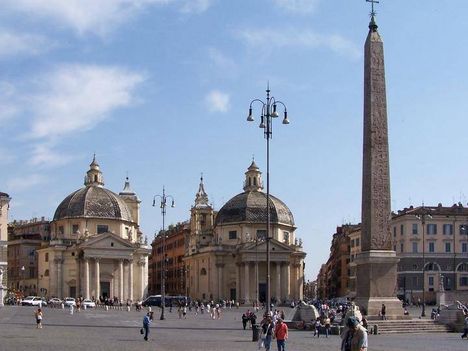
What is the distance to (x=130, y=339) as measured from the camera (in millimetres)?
30484

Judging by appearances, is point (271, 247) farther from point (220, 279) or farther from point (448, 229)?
point (448, 229)

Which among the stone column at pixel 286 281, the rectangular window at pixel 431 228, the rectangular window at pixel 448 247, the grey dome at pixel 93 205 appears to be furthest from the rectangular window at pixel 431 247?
the grey dome at pixel 93 205

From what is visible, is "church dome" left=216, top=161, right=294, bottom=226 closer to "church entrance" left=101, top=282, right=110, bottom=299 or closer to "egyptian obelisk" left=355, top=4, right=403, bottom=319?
"church entrance" left=101, top=282, right=110, bottom=299

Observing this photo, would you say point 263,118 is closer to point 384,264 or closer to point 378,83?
point 378,83

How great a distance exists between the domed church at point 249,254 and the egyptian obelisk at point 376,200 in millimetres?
58691

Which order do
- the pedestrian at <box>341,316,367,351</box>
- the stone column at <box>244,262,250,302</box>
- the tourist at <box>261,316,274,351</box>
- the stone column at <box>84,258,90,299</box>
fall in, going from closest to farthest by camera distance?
1. the pedestrian at <box>341,316,367,351</box>
2. the tourist at <box>261,316,274,351</box>
3. the stone column at <box>84,258,90,299</box>
4. the stone column at <box>244,262,250,302</box>

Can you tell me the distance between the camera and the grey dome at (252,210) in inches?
3920

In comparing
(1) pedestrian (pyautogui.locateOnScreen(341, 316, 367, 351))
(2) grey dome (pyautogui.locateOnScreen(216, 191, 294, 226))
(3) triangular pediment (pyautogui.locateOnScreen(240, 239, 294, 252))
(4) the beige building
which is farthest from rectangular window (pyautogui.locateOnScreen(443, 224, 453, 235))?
(1) pedestrian (pyautogui.locateOnScreen(341, 316, 367, 351))

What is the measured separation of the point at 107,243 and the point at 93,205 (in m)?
5.27

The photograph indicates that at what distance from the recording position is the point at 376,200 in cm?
3259

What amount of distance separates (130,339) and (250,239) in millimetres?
67921

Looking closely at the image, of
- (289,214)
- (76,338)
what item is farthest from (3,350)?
(289,214)

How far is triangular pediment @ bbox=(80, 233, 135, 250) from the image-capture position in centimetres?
9231

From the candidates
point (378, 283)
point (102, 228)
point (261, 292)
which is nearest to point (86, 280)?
point (102, 228)
